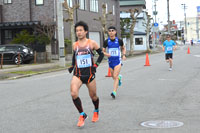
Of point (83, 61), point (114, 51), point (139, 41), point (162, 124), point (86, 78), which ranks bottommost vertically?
point (162, 124)

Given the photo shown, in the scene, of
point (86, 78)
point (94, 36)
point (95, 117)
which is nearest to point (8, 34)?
point (94, 36)

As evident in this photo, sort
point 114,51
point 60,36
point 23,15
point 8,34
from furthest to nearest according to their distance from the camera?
point 8,34, point 23,15, point 60,36, point 114,51

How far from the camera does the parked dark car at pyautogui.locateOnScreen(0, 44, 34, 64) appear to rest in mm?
28500

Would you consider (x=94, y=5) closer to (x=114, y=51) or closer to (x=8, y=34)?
(x=8, y=34)

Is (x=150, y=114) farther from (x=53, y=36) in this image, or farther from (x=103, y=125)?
(x=53, y=36)

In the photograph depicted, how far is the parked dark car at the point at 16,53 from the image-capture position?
2850 cm

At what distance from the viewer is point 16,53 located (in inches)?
1118

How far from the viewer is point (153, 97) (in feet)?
32.9

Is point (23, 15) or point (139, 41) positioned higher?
point (23, 15)

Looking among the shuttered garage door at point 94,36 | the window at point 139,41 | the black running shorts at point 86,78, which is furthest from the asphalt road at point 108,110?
the window at point 139,41

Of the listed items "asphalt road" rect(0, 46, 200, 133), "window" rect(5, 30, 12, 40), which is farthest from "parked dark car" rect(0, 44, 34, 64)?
"asphalt road" rect(0, 46, 200, 133)

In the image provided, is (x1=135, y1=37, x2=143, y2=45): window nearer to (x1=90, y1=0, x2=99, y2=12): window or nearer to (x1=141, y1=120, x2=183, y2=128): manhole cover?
(x1=90, y1=0, x2=99, y2=12): window

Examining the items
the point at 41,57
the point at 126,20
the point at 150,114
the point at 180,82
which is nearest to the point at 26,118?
the point at 150,114

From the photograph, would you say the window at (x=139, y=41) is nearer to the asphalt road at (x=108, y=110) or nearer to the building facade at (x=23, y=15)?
the building facade at (x=23, y=15)
